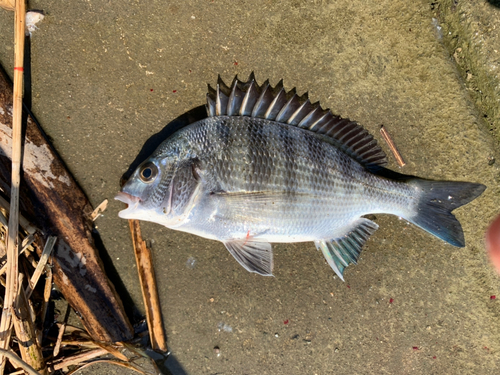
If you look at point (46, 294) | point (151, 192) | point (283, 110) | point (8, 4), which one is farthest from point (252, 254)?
point (8, 4)

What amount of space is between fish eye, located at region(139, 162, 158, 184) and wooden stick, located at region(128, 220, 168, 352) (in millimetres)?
551

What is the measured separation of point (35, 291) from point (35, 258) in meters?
0.29

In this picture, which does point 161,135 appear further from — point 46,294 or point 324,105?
point 46,294

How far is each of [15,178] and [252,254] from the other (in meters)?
1.85

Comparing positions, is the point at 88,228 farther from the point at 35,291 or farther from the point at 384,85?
the point at 384,85

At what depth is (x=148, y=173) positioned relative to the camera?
6.68 feet

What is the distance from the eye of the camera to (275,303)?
2.52m

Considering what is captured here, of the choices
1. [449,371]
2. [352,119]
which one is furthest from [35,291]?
[449,371]

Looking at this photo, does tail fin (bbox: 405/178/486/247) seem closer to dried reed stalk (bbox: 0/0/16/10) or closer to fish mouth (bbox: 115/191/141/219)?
fish mouth (bbox: 115/191/141/219)

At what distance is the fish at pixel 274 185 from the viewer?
204 centimetres

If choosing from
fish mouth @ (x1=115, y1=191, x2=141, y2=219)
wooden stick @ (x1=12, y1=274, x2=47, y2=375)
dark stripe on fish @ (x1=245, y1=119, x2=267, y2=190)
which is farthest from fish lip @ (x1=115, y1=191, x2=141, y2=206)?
wooden stick @ (x1=12, y1=274, x2=47, y2=375)

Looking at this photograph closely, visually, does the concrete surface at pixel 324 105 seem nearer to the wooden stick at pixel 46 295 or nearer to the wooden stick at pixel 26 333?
the wooden stick at pixel 46 295

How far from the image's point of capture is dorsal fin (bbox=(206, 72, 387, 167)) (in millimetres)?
2203

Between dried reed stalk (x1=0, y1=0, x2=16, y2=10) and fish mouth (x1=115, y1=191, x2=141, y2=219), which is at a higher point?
dried reed stalk (x1=0, y1=0, x2=16, y2=10)
